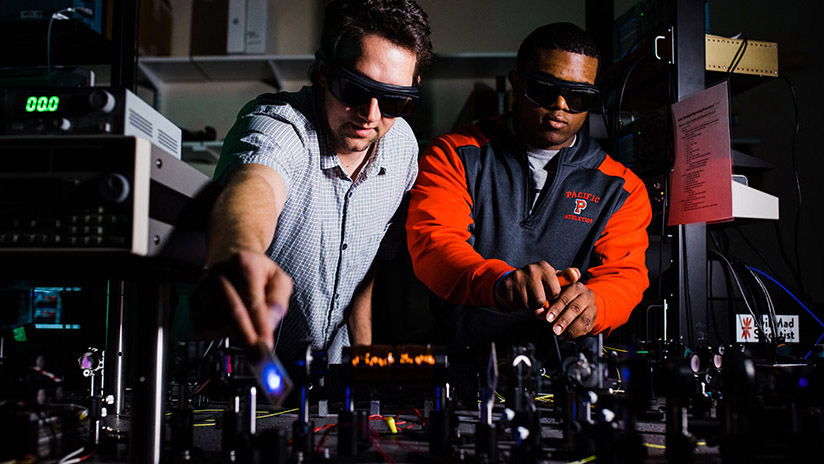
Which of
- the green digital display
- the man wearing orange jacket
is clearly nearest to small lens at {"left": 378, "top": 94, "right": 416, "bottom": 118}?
the man wearing orange jacket

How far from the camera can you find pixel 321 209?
1.69 metres

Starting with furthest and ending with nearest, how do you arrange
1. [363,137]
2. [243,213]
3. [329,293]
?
[329,293], [363,137], [243,213]

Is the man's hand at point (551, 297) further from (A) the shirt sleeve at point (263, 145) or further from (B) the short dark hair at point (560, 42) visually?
(B) the short dark hair at point (560, 42)

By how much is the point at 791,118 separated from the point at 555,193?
8.34ft

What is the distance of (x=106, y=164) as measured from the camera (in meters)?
0.94

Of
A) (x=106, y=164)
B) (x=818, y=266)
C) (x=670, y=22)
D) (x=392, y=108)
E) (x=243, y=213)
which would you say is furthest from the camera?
(x=818, y=266)

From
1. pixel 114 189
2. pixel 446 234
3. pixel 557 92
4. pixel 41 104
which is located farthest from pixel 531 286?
pixel 41 104

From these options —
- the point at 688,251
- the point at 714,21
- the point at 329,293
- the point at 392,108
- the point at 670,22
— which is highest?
the point at 714,21

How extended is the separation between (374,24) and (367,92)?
8.7 inches

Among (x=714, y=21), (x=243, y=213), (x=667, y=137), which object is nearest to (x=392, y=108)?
(x=243, y=213)

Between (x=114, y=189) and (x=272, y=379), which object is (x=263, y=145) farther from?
(x=272, y=379)

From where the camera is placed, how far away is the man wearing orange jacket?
188 cm

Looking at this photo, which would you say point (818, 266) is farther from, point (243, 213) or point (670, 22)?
point (243, 213)

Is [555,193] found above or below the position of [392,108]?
below
